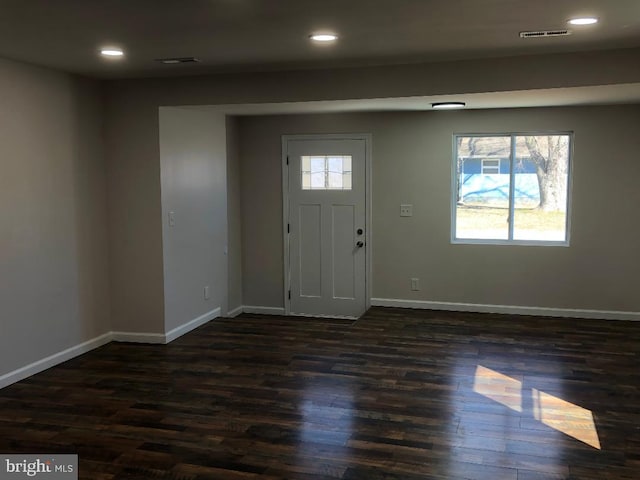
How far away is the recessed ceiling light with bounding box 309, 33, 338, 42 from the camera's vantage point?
3.70m

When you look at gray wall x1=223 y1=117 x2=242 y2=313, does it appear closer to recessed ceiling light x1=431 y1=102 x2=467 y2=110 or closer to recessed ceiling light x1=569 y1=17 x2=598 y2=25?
recessed ceiling light x1=431 y1=102 x2=467 y2=110

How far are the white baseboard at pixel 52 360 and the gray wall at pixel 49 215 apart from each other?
0.04m

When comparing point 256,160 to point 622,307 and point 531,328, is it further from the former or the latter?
point 622,307

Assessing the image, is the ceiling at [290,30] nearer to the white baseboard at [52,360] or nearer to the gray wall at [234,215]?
the gray wall at [234,215]

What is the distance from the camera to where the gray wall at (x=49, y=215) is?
14.4 feet

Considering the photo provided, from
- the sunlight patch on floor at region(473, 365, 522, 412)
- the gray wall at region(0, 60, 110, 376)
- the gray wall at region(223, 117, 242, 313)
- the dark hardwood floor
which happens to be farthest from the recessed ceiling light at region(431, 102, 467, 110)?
the gray wall at region(0, 60, 110, 376)

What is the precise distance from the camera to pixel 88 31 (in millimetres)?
3543

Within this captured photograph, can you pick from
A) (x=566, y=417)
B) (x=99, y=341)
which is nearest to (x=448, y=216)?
(x=566, y=417)

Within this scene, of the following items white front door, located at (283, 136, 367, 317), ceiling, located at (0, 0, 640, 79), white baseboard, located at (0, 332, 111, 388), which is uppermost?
ceiling, located at (0, 0, 640, 79)

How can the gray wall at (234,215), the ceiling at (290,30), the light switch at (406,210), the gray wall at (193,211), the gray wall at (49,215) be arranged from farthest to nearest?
the gray wall at (234,215), the light switch at (406,210), the gray wall at (193,211), the gray wall at (49,215), the ceiling at (290,30)

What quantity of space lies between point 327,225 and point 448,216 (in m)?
1.31

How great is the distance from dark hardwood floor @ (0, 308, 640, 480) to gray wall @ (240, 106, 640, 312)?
0.67m

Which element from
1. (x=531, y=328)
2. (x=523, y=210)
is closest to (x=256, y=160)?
(x=523, y=210)
